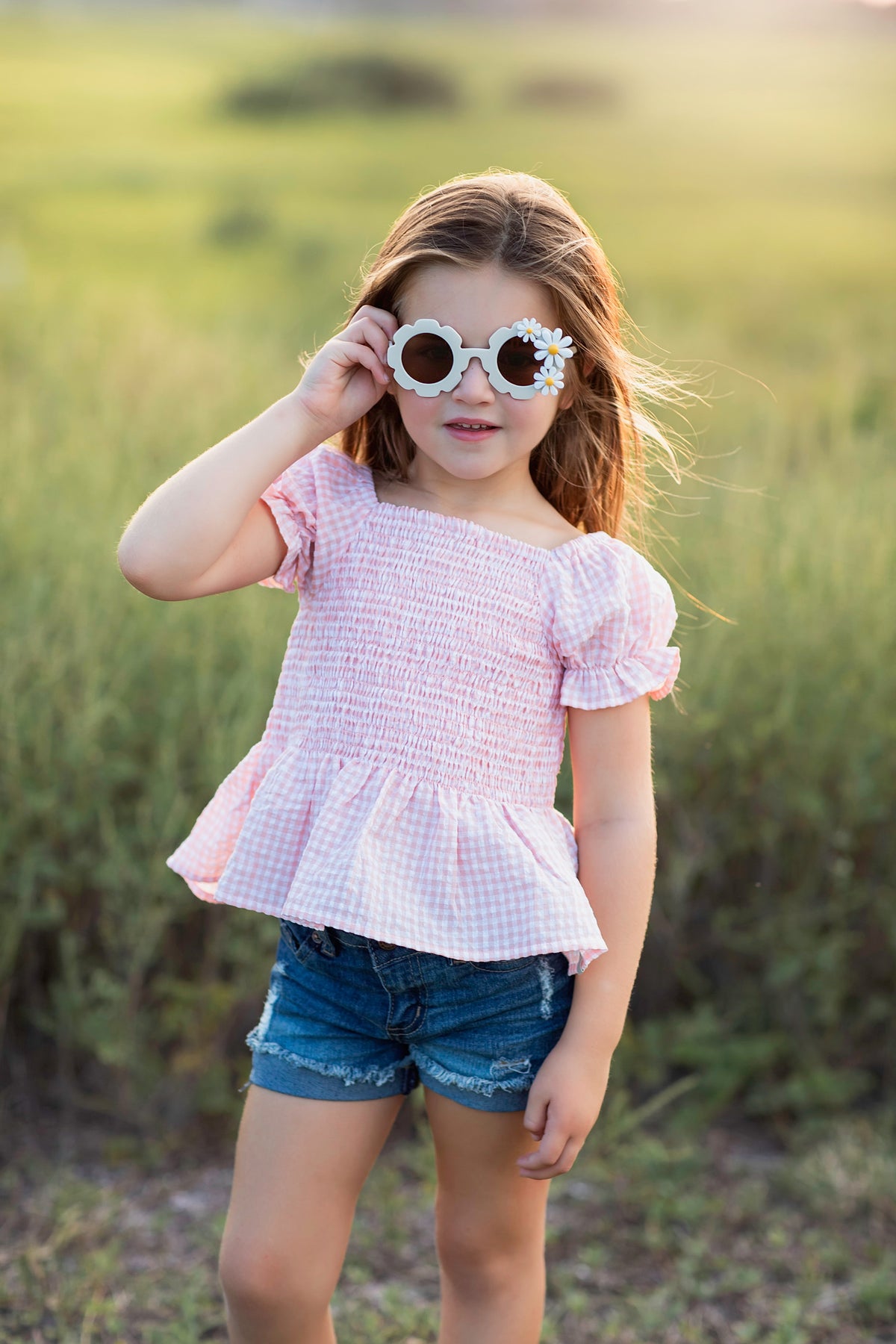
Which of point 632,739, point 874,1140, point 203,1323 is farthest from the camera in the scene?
point 874,1140

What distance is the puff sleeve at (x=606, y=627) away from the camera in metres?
1.58

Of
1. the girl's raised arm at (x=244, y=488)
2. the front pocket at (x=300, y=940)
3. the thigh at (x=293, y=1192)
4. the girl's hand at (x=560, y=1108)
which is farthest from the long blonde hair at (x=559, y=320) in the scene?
the thigh at (x=293, y=1192)

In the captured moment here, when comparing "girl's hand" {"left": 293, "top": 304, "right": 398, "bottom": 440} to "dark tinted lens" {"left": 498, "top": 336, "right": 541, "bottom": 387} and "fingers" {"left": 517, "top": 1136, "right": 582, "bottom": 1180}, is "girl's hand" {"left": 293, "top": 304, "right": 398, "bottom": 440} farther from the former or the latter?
"fingers" {"left": 517, "top": 1136, "right": 582, "bottom": 1180}

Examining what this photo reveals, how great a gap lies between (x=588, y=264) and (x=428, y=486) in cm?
35

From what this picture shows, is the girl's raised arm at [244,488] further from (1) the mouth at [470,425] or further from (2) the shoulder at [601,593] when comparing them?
(2) the shoulder at [601,593]

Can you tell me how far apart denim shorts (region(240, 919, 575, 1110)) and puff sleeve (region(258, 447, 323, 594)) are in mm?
461

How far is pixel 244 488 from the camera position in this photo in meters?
1.50

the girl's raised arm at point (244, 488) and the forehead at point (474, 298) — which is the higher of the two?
the forehead at point (474, 298)

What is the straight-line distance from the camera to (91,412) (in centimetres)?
429

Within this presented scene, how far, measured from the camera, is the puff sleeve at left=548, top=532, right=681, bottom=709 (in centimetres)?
158

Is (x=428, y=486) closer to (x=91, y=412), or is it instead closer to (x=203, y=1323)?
(x=203, y=1323)

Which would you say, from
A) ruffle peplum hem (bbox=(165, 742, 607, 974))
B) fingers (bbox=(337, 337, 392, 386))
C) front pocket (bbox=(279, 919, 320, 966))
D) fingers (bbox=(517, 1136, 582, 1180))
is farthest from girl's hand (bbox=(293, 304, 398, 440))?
fingers (bbox=(517, 1136, 582, 1180))

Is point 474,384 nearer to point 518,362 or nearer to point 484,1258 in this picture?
point 518,362

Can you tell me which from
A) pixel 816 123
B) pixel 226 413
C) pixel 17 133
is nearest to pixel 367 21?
pixel 17 133
